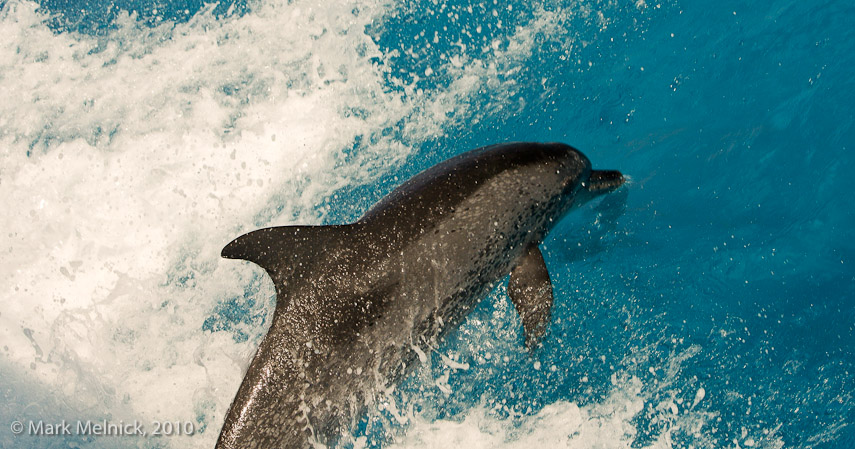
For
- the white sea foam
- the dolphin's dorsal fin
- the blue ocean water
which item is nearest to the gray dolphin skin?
the dolphin's dorsal fin

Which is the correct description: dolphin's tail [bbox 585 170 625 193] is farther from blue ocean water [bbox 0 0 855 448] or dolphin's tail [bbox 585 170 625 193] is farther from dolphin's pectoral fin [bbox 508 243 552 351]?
dolphin's pectoral fin [bbox 508 243 552 351]

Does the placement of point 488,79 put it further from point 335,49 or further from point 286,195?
point 286,195

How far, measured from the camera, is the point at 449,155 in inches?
301

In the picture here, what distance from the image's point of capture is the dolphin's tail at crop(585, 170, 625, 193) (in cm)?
671

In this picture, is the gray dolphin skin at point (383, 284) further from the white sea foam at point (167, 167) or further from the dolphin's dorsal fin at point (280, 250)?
the white sea foam at point (167, 167)

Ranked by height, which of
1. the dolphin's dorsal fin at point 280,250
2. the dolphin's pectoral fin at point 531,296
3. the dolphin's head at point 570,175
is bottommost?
the dolphin's pectoral fin at point 531,296

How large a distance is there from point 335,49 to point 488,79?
7.55 feet

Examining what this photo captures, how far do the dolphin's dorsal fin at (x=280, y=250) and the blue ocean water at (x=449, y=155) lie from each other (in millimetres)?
1631

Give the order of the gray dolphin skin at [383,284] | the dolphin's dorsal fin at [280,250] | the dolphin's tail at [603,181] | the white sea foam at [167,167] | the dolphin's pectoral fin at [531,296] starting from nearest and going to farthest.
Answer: the gray dolphin skin at [383,284] → the dolphin's dorsal fin at [280,250] → the dolphin's pectoral fin at [531,296] → the white sea foam at [167,167] → the dolphin's tail at [603,181]

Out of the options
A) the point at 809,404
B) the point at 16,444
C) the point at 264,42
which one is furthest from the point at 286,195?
the point at 809,404

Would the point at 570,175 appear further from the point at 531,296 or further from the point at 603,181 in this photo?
the point at 531,296

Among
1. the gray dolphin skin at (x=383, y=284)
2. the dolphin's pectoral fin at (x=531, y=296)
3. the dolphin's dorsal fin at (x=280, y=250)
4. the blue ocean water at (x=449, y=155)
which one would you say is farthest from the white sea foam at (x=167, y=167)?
the dolphin's pectoral fin at (x=531, y=296)

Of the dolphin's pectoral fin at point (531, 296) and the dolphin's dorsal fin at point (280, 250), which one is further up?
the dolphin's dorsal fin at point (280, 250)

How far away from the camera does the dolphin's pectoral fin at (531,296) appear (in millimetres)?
5977
